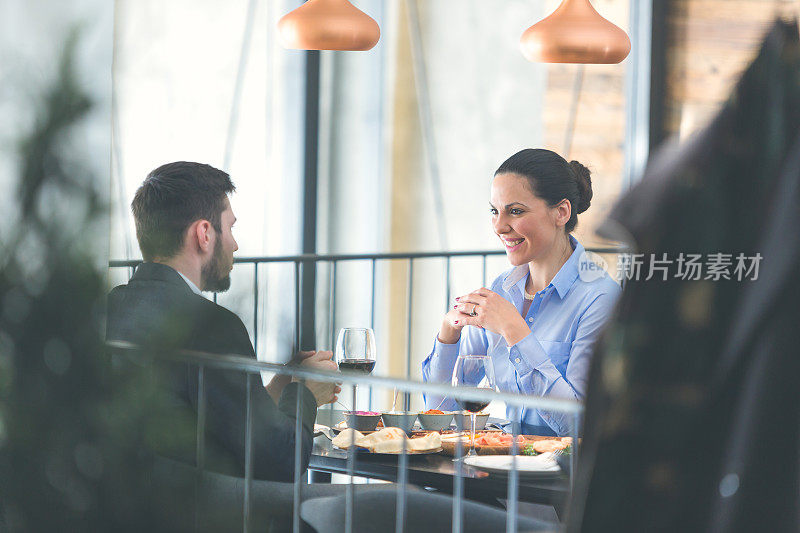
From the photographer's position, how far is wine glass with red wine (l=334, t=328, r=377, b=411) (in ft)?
7.40

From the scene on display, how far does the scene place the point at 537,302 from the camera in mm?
2650

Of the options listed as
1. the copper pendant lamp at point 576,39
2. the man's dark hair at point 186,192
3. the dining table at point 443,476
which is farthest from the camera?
the copper pendant lamp at point 576,39

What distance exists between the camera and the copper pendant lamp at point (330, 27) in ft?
8.54

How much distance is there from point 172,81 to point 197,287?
195cm

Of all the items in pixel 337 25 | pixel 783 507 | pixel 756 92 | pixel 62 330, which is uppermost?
pixel 337 25

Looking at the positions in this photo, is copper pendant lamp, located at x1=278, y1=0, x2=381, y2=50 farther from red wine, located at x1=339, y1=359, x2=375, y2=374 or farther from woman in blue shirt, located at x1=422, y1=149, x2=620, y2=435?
red wine, located at x1=339, y1=359, x2=375, y2=374

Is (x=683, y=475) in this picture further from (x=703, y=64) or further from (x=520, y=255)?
(x=703, y=64)

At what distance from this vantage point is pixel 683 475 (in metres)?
0.95

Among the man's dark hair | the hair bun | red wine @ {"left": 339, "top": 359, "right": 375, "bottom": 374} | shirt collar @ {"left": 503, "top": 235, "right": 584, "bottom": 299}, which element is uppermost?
the hair bun

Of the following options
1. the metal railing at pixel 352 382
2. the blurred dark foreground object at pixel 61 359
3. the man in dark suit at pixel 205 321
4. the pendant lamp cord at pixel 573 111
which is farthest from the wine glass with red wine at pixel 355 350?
the pendant lamp cord at pixel 573 111

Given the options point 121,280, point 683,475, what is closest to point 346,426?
point 683,475

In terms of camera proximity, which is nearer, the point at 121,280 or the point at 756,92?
the point at 121,280

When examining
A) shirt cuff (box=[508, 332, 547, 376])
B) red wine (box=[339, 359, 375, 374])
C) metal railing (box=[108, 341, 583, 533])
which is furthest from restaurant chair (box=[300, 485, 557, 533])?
shirt cuff (box=[508, 332, 547, 376])

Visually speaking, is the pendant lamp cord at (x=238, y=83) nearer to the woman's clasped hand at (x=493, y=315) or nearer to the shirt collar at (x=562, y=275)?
the shirt collar at (x=562, y=275)
